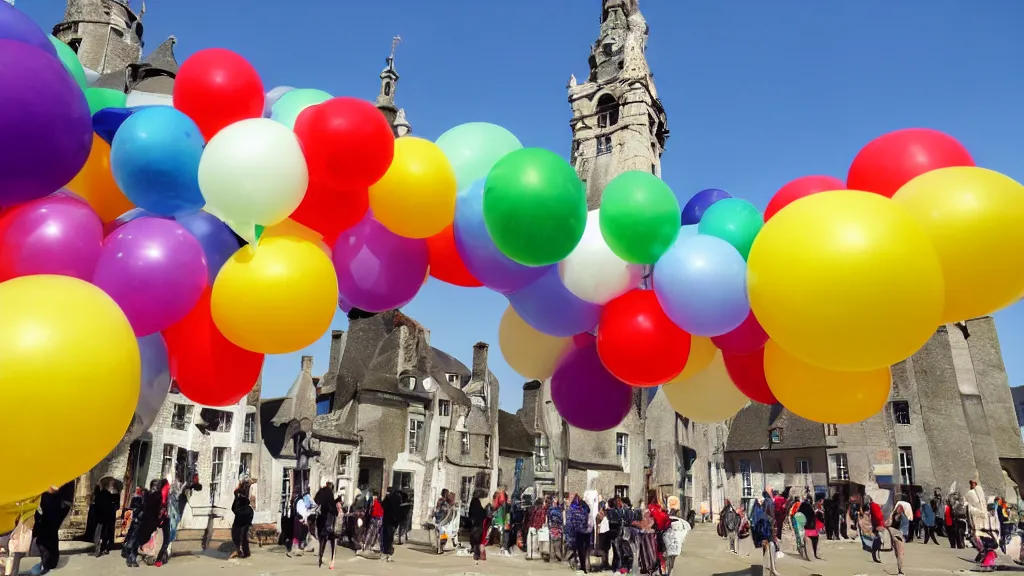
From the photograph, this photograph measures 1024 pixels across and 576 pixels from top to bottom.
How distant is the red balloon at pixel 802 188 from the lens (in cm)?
480

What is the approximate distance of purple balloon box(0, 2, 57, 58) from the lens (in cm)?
380

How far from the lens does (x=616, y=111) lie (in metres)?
46.3

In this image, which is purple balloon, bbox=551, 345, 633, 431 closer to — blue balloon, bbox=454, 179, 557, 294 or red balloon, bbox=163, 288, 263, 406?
blue balloon, bbox=454, 179, 557, 294

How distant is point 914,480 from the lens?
33469 millimetres

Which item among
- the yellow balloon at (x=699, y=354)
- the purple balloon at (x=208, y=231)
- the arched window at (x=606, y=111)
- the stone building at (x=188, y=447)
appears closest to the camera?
the purple balloon at (x=208, y=231)

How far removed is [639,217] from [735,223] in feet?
2.71

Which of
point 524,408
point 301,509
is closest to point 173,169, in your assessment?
point 301,509

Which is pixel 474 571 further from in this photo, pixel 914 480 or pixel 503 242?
pixel 914 480

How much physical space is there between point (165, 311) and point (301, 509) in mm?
13937

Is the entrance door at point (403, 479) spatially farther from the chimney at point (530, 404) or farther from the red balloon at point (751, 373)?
the red balloon at point (751, 373)

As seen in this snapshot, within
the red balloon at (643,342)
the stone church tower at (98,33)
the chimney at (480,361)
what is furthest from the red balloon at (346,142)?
the stone church tower at (98,33)

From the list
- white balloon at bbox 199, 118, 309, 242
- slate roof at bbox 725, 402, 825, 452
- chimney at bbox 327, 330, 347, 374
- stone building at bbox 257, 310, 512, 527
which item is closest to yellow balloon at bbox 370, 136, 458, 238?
white balloon at bbox 199, 118, 309, 242

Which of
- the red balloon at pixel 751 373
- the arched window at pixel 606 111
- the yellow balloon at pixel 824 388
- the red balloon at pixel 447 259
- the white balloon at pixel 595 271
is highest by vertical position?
the arched window at pixel 606 111

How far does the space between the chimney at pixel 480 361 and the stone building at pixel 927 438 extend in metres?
16.9
